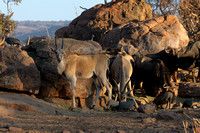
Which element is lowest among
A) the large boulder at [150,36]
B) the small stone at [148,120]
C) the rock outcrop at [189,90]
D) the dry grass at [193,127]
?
the rock outcrop at [189,90]

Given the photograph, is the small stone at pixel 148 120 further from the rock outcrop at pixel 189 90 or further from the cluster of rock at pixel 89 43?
the rock outcrop at pixel 189 90

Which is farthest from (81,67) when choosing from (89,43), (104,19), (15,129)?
(104,19)

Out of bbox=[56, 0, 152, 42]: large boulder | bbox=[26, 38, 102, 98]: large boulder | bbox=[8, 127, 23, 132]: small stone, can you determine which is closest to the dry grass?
bbox=[8, 127, 23, 132]: small stone

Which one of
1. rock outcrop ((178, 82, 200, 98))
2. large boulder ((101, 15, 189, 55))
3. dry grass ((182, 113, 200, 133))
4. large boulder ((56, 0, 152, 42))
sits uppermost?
large boulder ((56, 0, 152, 42))

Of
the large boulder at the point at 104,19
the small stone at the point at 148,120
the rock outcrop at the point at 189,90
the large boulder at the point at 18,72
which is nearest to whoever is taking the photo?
the small stone at the point at 148,120

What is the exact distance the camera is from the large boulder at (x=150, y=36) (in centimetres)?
1445

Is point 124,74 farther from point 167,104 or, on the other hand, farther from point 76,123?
point 76,123

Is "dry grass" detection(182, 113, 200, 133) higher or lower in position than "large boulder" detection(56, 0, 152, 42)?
lower

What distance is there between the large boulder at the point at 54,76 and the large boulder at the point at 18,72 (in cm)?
50

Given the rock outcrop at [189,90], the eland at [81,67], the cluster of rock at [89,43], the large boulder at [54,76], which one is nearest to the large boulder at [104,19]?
the cluster of rock at [89,43]

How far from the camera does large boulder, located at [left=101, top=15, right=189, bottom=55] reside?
14.4 meters

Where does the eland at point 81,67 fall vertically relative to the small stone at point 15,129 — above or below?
above

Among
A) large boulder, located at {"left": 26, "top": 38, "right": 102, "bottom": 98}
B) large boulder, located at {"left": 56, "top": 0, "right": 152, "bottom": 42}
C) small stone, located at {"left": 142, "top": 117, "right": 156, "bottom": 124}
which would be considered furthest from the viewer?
large boulder, located at {"left": 56, "top": 0, "right": 152, "bottom": 42}

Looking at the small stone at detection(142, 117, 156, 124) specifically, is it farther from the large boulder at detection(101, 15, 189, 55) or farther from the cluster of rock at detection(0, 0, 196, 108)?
the large boulder at detection(101, 15, 189, 55)
